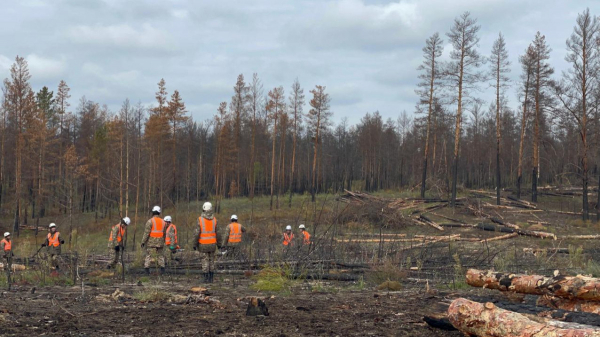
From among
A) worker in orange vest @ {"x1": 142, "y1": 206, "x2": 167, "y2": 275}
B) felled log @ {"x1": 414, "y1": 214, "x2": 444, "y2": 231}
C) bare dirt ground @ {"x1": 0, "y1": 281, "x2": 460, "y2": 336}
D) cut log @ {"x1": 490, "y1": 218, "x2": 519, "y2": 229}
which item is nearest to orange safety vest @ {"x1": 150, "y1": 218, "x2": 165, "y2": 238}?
worker in orange vest @ {"x1": 142, "y1": 206, "x2": 167, "y2": 275}

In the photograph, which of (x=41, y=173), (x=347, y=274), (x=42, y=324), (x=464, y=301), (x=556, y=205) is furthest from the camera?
(x=41, y=173)

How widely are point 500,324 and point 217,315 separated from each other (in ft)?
12.2

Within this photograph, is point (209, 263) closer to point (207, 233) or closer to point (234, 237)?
point (207, 233)

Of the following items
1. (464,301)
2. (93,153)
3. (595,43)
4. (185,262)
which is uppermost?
(595,43)

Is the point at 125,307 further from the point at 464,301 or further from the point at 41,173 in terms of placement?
the point at 41,173

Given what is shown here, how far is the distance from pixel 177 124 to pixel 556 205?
1151 inches

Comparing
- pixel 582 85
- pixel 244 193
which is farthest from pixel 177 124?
pixel 582 85

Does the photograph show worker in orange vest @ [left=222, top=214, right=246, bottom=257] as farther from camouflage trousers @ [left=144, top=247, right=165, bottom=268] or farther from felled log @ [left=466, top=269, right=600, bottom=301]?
felled log @ [left=466, top=269, right=600, bottom=301]

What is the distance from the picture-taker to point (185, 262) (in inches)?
558

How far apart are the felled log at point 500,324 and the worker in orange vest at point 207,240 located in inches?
269

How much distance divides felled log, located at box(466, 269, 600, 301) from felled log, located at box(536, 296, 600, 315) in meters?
0.10

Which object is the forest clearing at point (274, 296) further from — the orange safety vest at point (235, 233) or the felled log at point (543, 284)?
the orange safety vest at point (235, 233)

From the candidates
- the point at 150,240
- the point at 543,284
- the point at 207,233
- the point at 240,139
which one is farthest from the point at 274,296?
the point at 240,139

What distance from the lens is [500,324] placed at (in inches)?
216
